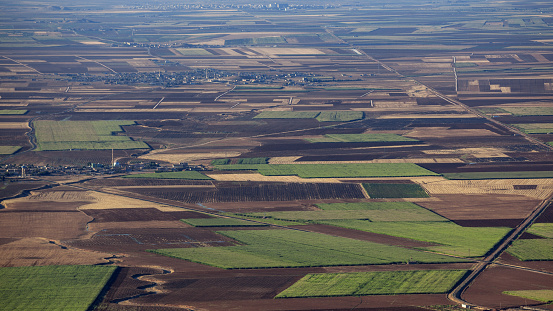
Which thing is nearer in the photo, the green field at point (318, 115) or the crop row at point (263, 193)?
the crop row at point (263, 193)

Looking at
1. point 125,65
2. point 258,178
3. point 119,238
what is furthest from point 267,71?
point 119,238

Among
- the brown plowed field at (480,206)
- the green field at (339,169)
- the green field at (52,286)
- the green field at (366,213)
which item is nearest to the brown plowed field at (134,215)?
the green field at (366,213)

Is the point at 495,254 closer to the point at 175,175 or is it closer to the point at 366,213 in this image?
the point at 366,213

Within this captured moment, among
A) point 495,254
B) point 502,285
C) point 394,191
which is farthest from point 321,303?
point 394,191

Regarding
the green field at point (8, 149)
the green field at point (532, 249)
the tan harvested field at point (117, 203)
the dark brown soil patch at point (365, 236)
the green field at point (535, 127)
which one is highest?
the green field at point (535, 127)

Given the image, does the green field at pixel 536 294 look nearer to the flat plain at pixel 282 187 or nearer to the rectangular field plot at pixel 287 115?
the flat plain at pixel 282 187

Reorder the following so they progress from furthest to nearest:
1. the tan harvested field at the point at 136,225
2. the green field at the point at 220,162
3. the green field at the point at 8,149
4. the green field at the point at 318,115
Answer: the green field at the point at 318,115, the green field at the point at 8,149, the green field at the point at 220,162, the tan harvested field at the point at 136,225
